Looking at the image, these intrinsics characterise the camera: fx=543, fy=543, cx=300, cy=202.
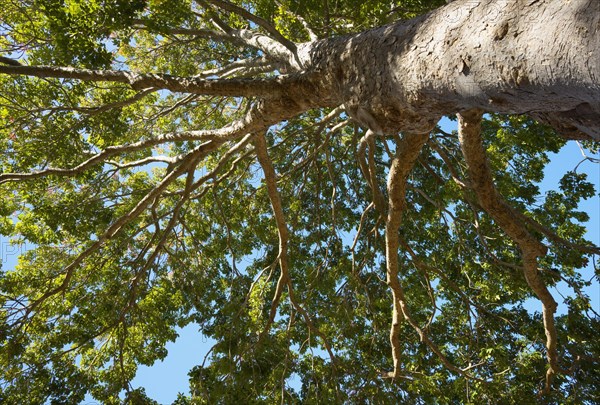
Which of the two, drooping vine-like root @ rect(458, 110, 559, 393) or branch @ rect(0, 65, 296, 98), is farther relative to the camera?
drooping vine-like root @ rect(458, 110, 559, 393)

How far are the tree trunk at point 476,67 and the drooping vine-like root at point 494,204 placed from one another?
886 mm

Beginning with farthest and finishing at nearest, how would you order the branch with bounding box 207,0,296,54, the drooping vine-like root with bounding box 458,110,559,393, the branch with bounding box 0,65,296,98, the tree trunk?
the branch with bounding box 207,0,296,54 → the drooping vine-like root with bounding box 458,110,559,393 → the branch with bounding box 0,65,296,98 → the tree trunk

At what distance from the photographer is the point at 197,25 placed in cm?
761

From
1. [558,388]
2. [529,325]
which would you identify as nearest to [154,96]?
[529,325]

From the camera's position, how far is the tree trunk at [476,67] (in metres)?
1.76

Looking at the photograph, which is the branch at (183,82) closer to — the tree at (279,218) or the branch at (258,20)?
the tree at (279,218)

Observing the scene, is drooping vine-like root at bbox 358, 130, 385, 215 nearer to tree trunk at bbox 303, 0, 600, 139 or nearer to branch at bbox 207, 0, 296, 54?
branch at bbox 207, 0, 296, 54

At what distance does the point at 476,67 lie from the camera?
2.19 m

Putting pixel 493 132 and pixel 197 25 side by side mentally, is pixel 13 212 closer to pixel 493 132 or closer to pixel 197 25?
pixel 197 25

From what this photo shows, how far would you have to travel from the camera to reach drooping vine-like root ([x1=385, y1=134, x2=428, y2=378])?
437 cm

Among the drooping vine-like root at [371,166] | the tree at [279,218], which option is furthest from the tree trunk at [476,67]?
the drooping vine-like root at [371,166]

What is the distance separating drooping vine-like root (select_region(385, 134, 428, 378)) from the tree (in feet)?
0.07

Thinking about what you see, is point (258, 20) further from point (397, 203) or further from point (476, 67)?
point (476, 67)

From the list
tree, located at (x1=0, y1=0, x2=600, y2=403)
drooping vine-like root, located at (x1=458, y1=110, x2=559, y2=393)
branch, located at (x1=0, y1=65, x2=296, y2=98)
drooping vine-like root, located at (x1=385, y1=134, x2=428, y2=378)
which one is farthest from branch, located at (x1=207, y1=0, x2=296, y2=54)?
drooping vine-like root, located at (x1=458, y1=110, x2=559, y2=393)
